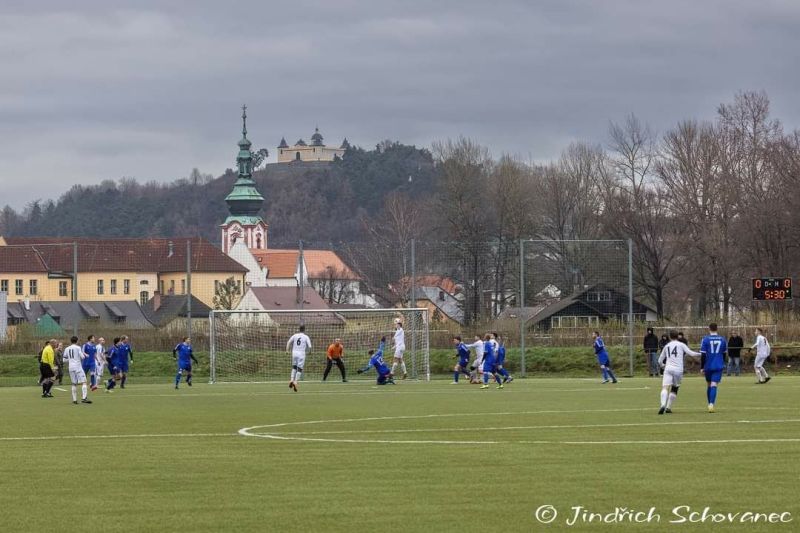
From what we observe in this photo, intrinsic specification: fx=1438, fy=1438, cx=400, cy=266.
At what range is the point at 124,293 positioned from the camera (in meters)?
85.3

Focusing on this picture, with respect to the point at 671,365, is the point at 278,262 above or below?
above

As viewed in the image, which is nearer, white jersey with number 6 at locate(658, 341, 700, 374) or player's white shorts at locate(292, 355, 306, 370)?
white jersey with number 6 at locate(658, 341, 700, 374)

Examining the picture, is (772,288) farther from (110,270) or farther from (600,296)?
(110,270)

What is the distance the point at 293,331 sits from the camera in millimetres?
56250

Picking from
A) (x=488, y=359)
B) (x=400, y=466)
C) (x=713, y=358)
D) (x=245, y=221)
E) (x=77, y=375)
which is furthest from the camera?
(x=245, y=221)

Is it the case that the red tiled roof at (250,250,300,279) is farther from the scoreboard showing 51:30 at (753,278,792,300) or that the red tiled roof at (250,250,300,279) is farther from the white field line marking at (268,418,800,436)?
the white field line marking at (268,418,800,436)

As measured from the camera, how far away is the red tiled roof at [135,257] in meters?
65.8

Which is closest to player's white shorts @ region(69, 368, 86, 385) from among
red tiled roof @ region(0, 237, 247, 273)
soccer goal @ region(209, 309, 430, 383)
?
soccer goal @ region(209, 309, 430, 383)

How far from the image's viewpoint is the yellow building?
6669 cm

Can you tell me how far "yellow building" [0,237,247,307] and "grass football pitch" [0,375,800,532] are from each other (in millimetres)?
32568

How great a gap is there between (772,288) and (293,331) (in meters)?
18.6

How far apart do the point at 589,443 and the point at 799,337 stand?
1574 inches

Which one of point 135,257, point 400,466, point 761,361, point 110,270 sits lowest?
point 400,466

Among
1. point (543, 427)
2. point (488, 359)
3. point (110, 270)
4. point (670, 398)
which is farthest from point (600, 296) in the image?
point (110, 270)
